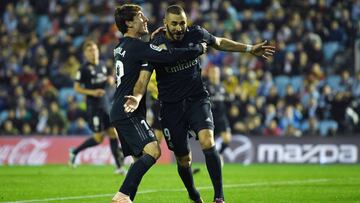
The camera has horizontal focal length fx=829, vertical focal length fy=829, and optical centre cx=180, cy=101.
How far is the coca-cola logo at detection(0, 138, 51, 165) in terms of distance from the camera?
74.3 ft

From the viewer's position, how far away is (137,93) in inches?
370

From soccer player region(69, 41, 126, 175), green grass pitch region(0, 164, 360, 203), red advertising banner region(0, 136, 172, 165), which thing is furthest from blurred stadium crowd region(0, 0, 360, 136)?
soccer player region(69, 41, 126, 175)

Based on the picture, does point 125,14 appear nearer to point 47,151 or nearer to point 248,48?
point 248,48

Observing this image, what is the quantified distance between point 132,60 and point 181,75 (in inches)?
37.6

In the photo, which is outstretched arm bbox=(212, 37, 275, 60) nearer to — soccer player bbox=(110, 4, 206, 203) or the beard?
the beard

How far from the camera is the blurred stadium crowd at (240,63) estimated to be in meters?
23.8

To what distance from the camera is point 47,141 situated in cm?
2294

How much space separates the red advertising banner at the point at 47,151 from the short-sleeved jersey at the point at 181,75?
12376 mm

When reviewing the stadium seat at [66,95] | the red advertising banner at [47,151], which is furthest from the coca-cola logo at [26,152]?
the stadium seat at [66,95]

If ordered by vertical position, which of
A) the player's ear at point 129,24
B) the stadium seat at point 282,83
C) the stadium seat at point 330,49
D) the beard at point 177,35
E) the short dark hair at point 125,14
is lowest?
the stadium seat at point 282,83

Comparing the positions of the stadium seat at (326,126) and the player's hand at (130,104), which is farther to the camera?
the stadium seat at (326,126)

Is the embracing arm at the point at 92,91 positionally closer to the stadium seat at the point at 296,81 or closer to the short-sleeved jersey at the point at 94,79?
the short-sleeved jersey at the point at 94,79

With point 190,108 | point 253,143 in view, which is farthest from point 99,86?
point 190,108

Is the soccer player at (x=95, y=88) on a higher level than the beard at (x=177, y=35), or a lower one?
lower
